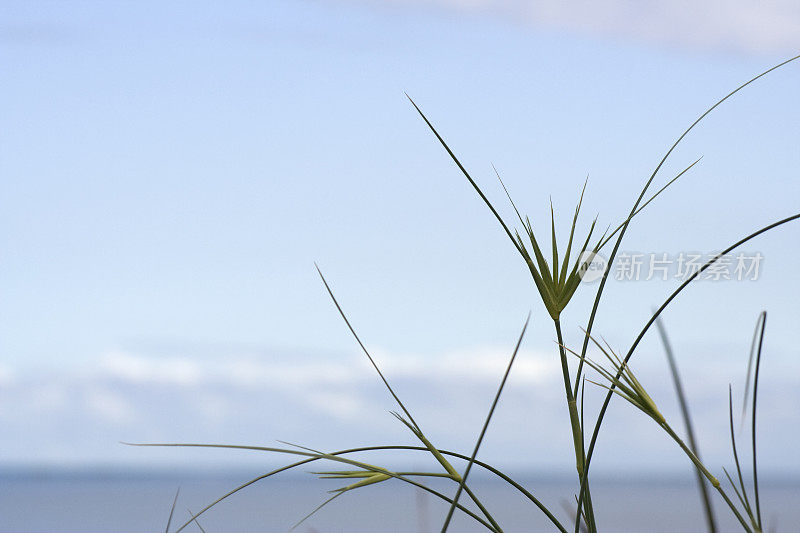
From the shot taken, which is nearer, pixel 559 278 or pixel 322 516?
pixel 559 278

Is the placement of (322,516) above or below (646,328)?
above

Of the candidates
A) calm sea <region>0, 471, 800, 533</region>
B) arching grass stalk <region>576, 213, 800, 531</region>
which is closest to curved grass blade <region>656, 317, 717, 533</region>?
arching grass stalk <region>576, 213, 800, 531</region>

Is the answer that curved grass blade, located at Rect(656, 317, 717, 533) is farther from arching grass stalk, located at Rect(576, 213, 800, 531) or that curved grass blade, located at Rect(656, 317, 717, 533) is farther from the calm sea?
the calm sea

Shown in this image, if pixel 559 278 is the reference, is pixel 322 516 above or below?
above

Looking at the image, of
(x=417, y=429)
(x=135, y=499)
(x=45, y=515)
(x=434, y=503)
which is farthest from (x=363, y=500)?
(x=417, y=429)

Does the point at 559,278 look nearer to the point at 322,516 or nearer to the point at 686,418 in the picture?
the point at 686,418

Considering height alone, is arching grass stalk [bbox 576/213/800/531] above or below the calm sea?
below

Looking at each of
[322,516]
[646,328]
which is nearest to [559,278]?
[646,328]

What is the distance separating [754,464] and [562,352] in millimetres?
262

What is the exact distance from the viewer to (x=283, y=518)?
59.6 ft

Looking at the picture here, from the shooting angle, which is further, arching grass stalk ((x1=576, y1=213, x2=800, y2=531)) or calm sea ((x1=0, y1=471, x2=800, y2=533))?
calm sea ((x1=0, y1=471, x2=800, y2=533))

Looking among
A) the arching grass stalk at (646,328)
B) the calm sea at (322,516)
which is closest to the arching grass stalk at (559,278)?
the arching grass stalk at (646,328)

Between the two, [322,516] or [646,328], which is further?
[322,516]

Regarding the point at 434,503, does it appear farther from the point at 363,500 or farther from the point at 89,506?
the point at 89,506
